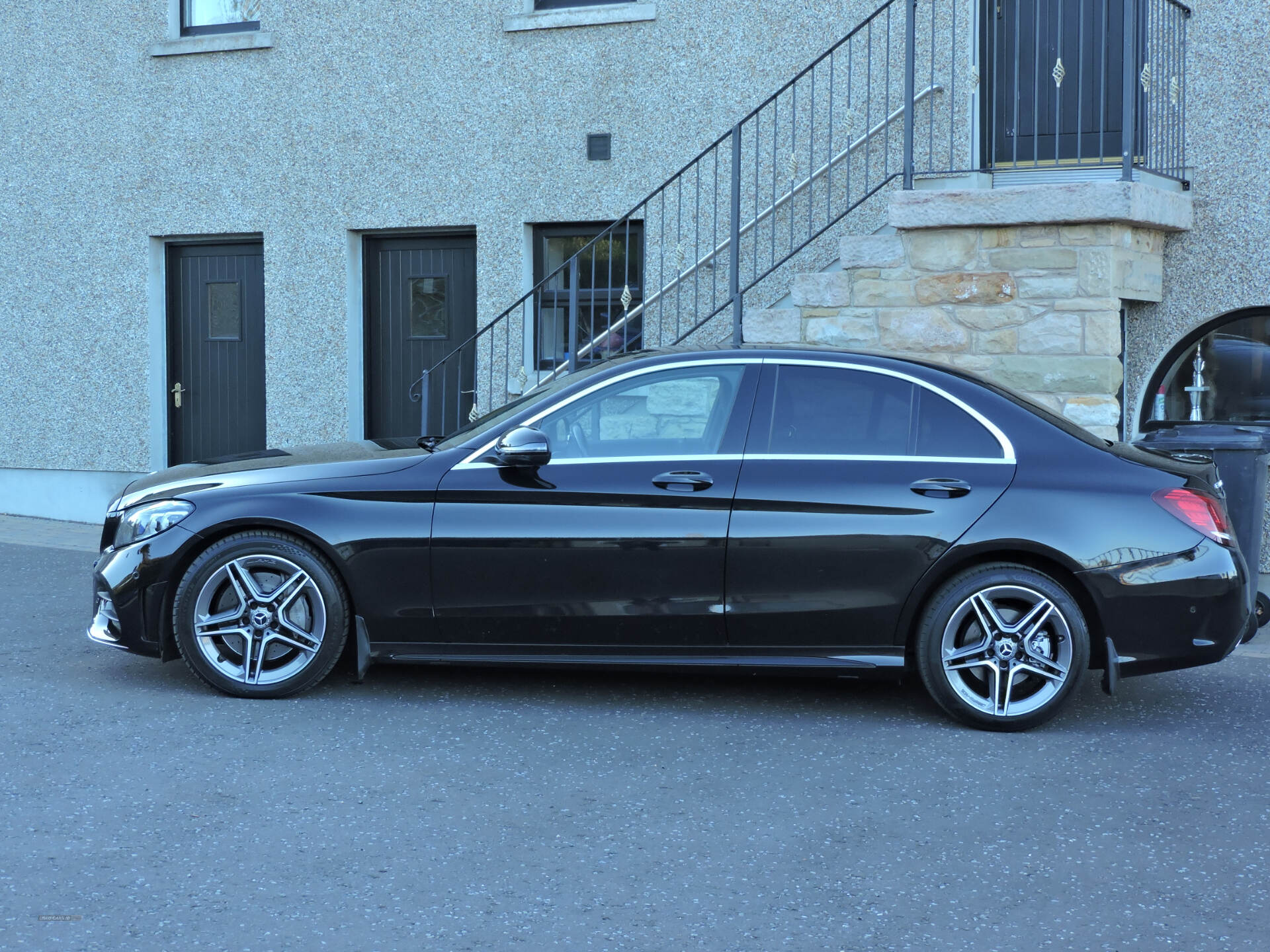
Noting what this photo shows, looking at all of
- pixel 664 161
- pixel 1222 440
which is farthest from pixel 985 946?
pixel 664 161

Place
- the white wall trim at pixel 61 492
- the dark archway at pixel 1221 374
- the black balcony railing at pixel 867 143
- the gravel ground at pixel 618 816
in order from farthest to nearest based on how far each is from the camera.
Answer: the white wall trim at pixel 61 492
the dark archway at pixel 1221 374
the black balcony railing at pixel 867 143
the gravel ground at pixel 618 816

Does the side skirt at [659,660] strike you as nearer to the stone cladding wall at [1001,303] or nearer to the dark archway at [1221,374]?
the stone cladding wall at [1001,303]

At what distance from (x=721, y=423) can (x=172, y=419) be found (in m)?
8.01

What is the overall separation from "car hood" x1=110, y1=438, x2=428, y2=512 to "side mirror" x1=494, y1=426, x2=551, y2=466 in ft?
1.34

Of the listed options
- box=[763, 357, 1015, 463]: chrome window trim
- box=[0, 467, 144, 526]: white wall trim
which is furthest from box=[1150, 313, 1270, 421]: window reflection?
box=[0, 467, 144, 526]: white wall trim

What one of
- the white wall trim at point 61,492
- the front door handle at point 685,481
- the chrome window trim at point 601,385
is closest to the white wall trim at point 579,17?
the white wall trim at point 61,492

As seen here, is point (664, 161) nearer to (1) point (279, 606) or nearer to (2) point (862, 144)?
(2) point (862, 144)

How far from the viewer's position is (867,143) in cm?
984

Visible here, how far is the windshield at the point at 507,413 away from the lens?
20.4 ft

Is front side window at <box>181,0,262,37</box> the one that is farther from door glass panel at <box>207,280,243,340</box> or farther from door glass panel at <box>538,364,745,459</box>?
door glass panel at <box>538,364,745,459</box>

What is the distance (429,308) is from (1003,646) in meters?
7.19

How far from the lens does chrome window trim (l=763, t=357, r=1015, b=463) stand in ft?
19.3

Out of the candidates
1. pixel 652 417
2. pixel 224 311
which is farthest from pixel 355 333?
pixel 652 417

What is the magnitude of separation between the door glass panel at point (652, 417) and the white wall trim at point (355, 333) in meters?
6.13
